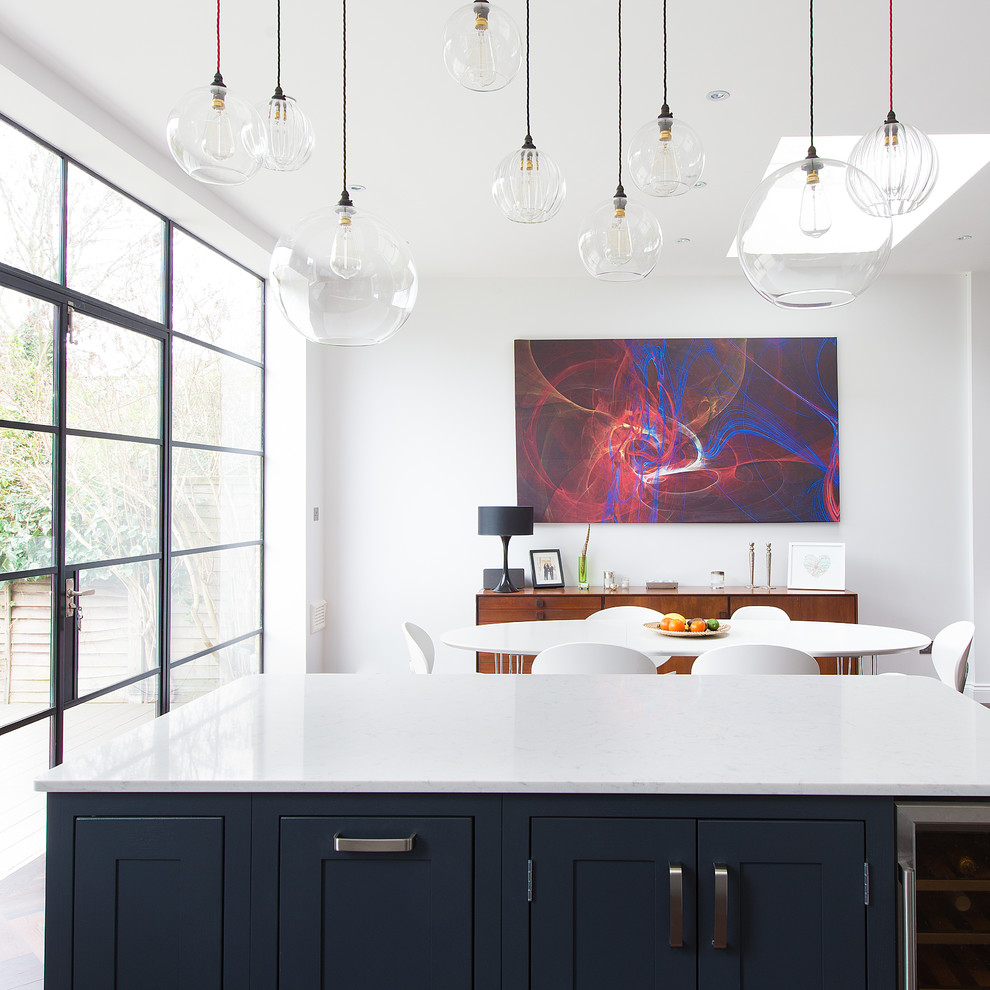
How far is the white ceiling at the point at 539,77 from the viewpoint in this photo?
103 inches

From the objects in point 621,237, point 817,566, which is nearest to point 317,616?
point 817,566

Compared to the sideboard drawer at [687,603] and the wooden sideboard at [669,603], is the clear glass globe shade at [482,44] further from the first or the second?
the sideboard drawer at [687,603]

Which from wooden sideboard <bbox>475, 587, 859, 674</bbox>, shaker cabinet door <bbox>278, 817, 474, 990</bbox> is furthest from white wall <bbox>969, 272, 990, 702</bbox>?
shaker cabinet door <bbox>278, 817, 474, 990</bbox>

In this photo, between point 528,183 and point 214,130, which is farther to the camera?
point 528,183

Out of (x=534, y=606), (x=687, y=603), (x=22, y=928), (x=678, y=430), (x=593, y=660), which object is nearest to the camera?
(x=22, y=928)

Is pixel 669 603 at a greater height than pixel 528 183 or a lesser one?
lesser

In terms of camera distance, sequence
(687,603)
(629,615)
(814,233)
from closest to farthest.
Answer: (814,233), (629,615), (687,603)

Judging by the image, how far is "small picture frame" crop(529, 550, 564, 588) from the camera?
5379 millimetres

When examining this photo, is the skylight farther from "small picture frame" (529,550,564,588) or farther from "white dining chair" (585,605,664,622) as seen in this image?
"small picture frame" (529,550,564,588)

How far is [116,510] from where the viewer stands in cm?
368

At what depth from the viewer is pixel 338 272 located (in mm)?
1405

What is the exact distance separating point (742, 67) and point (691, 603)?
3021 mm

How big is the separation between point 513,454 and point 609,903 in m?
4.31

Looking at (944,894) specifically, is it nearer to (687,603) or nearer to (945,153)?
(687,603)
